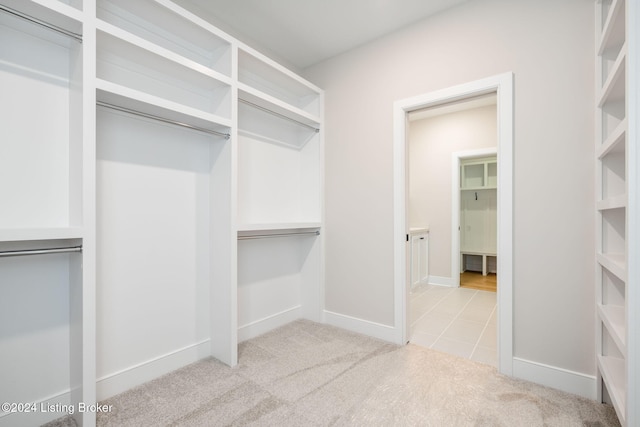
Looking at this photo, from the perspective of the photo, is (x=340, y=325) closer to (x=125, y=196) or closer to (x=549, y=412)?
(x=549, y=412)

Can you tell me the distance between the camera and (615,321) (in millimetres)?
1404

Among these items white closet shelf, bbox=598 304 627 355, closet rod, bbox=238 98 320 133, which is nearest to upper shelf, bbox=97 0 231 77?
closet rod, bbox=238 98 320 133

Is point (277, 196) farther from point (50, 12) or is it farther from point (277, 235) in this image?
point (50, 12)

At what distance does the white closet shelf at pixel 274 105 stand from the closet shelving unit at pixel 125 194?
0.06 feet

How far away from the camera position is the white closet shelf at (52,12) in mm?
1277

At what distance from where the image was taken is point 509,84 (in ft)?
6.38

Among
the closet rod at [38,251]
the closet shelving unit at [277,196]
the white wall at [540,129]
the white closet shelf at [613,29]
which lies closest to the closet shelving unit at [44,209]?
the closet rod at [38,251]

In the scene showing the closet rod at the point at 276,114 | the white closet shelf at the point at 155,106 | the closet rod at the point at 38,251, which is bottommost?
the closet rod at the point at 38,251

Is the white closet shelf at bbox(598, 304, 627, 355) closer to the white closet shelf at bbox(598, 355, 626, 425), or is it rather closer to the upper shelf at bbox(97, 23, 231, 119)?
the white closet shelf at bbox(598, 355, 626, 425)

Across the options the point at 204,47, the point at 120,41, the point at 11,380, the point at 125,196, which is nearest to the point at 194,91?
the point at 204,47

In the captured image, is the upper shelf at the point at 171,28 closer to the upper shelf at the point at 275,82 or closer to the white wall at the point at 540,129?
the upper shelf at the point at 275,82

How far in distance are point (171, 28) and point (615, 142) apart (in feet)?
8.34

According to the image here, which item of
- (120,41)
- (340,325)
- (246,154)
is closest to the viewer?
(120,41)

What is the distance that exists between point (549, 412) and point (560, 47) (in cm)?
213
